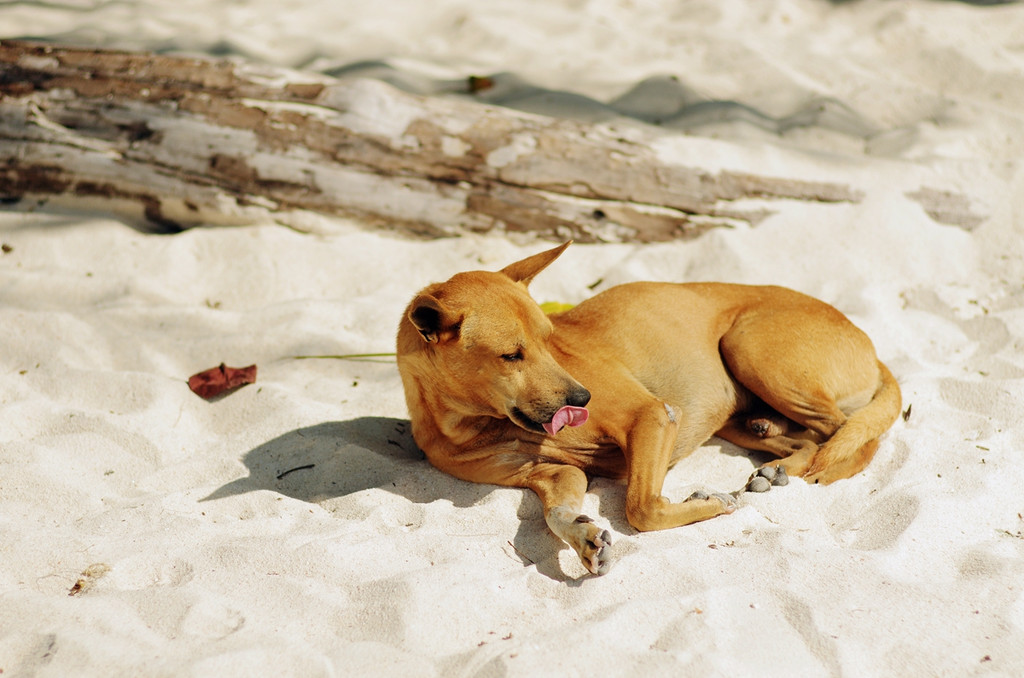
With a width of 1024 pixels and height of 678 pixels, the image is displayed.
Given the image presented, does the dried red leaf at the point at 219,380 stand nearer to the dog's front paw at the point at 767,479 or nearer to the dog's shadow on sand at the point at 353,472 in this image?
the dog's shadow on sand at the point at 353,472

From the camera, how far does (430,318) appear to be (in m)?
3.34

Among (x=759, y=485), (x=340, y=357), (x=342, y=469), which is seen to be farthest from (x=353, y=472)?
(x=759, y=485)

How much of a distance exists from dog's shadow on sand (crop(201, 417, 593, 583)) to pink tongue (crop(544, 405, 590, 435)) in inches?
15.0

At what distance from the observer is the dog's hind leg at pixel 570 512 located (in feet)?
9.63

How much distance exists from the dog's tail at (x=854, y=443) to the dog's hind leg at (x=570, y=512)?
3.32 ft

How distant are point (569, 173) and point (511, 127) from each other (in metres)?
Answer: 0.51

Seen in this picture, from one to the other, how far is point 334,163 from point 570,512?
10.9ft

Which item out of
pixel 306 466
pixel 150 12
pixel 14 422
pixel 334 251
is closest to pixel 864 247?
pixel 334 251

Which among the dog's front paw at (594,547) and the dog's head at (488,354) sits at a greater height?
the dog's head at (488,354)

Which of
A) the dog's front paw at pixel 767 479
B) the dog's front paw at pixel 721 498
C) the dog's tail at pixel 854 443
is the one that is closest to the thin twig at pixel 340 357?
the dog's front paw at pixel 721 498

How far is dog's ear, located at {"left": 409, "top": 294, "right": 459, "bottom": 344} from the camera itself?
325cm

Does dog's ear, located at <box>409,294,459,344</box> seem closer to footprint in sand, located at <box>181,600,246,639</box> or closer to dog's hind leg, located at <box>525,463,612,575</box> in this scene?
dog's hind leg, located at <box>525,463,612,575</box>

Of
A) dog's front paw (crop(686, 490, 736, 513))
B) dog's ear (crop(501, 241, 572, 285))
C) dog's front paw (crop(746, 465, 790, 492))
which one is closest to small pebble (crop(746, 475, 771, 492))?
dog's front paw (crop(746, 465, 790, 492))

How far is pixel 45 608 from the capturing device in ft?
8.52
